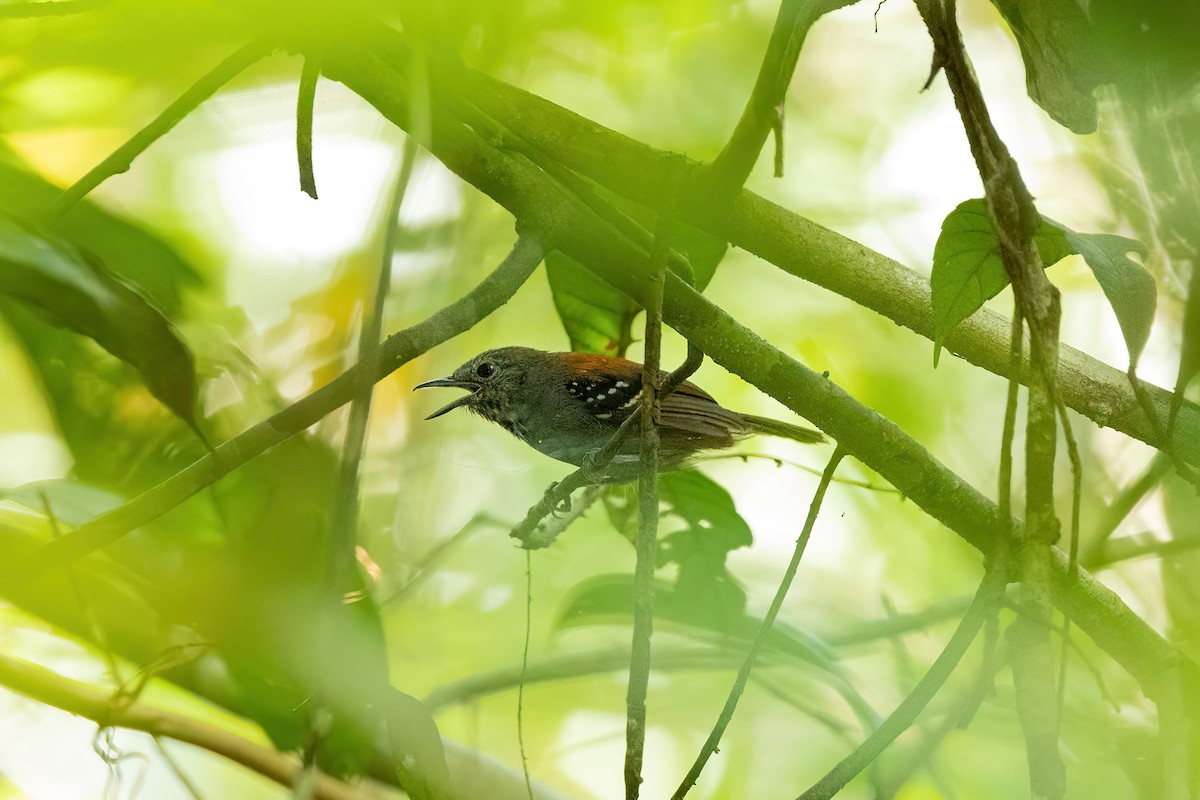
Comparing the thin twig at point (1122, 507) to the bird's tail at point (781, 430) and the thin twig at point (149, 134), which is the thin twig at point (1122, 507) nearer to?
the bird's tail at point (781, 430)

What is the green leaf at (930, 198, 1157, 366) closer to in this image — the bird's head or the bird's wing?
the bird's wing

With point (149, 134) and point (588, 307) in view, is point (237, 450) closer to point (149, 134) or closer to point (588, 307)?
point (149, 134)

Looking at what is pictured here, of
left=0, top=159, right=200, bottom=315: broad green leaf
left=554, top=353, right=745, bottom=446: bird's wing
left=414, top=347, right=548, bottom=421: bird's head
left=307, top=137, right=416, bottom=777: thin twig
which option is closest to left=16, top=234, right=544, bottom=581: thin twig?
left=307, top=137, right=416, bottom=777: thin twig

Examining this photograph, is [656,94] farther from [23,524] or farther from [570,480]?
[23,524]

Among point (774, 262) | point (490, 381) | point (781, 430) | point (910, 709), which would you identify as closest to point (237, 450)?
point (774, 262)

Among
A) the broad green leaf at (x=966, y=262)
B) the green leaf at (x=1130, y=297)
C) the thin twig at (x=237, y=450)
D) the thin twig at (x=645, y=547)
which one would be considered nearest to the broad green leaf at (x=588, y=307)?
→ the thin twig at (x=237, y=450)

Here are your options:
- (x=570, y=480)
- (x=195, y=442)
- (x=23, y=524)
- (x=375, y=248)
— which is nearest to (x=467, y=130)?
(x=375, y=248)

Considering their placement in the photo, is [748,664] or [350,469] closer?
[748,664]
